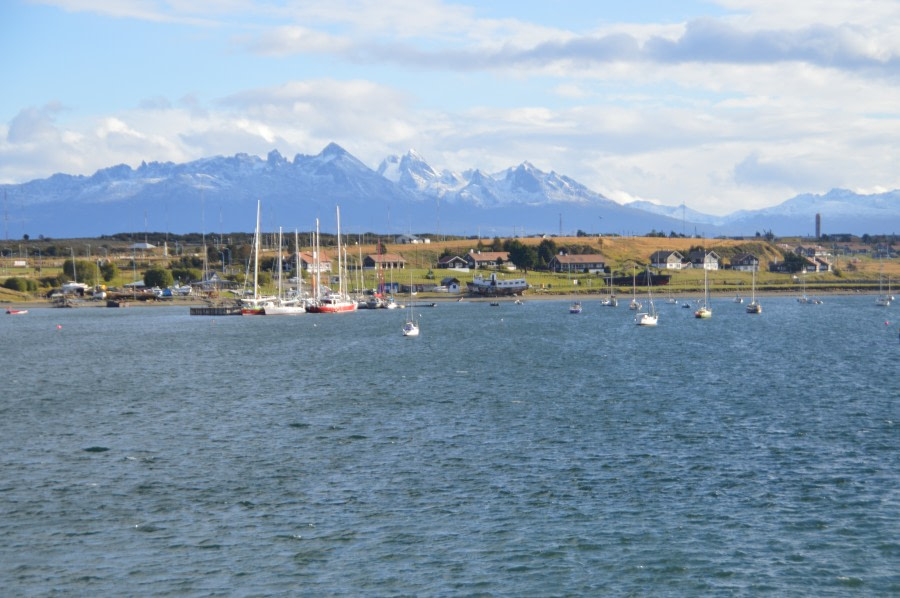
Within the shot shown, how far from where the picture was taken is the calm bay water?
24.4m

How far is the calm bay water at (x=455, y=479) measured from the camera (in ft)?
80.0

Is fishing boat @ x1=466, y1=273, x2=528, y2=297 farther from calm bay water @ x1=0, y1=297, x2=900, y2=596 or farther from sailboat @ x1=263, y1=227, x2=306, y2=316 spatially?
calm bay water @ x1=0, y1=297, x2=900, y2=596

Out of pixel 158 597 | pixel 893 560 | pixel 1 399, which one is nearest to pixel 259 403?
pixel 1 399

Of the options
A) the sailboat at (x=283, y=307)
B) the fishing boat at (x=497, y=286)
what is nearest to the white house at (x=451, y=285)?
the fishing boat at (x=497, y=286)

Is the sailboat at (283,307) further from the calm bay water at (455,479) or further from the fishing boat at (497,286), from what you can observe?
the calm bay water at (455,479)

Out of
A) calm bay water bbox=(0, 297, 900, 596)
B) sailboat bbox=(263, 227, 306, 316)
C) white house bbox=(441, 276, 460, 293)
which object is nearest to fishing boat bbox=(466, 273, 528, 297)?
white house bbox=(441, 276, 460, 293)

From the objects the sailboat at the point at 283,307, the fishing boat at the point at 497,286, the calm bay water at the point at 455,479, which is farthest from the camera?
the fishing boat at the point at 497,286

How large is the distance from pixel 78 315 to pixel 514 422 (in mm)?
113349

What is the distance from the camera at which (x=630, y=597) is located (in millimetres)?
22766

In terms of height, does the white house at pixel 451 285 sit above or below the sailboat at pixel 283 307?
above

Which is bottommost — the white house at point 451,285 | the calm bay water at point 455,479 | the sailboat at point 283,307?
the calm bay water at point 455,479

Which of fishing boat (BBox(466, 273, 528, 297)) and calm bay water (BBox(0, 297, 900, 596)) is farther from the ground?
fishing boat (BBox(466, 273, 528, 297))

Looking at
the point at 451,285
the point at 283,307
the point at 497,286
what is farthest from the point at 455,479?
the point at 451,285

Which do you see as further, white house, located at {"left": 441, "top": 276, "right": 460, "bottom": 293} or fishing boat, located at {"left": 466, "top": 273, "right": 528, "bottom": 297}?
white house, located at {"left": 441, "top": 276, "right": 460, "bottom": 293}
